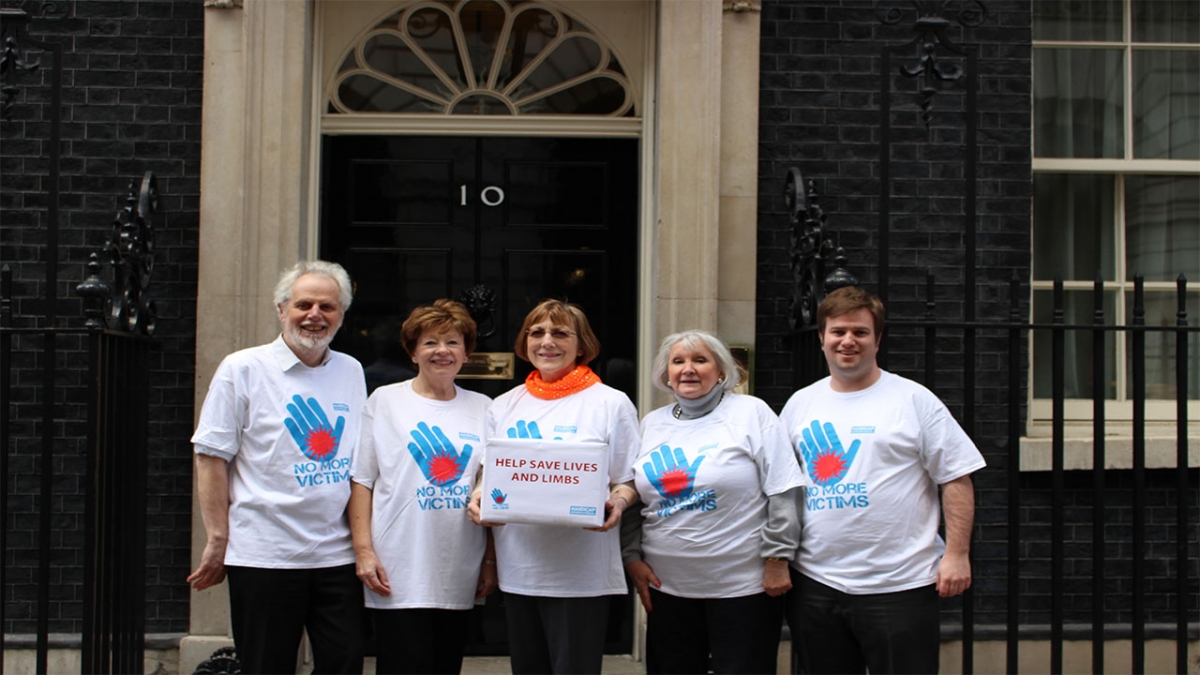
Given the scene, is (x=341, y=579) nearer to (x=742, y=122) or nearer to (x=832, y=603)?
(x=832, y=603)

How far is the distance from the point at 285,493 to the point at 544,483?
87cm

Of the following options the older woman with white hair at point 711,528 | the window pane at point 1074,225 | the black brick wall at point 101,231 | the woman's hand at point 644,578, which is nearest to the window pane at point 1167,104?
the window pane at point 1074,225

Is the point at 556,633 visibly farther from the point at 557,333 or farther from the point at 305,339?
the point at 305,339

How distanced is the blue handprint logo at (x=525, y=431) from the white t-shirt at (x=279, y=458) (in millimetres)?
Result: 541

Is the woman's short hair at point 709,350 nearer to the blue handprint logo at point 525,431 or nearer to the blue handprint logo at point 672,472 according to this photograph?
the blue handprint logo at point 672,472

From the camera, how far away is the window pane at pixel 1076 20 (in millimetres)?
6203

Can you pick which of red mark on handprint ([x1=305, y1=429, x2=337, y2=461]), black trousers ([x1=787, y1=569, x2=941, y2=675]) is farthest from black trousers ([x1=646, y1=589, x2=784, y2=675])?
red mark on handprint ([x1=305, y1=429, x2=337, y2=461])

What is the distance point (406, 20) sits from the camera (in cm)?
616

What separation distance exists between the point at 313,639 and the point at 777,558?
5.20 feet

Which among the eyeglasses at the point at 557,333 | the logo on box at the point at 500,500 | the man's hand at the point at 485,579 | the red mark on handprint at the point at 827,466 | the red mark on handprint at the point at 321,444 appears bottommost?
the man's hand at the point at 485,579

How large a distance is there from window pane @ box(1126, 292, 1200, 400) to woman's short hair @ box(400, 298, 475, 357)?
3.95 meters

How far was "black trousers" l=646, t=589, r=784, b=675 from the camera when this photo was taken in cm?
384

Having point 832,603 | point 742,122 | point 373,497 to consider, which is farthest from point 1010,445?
point 373,497

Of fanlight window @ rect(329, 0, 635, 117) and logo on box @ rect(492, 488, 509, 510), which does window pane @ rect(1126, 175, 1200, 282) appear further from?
logo on box @ rect(492, 488, 509, 510)
